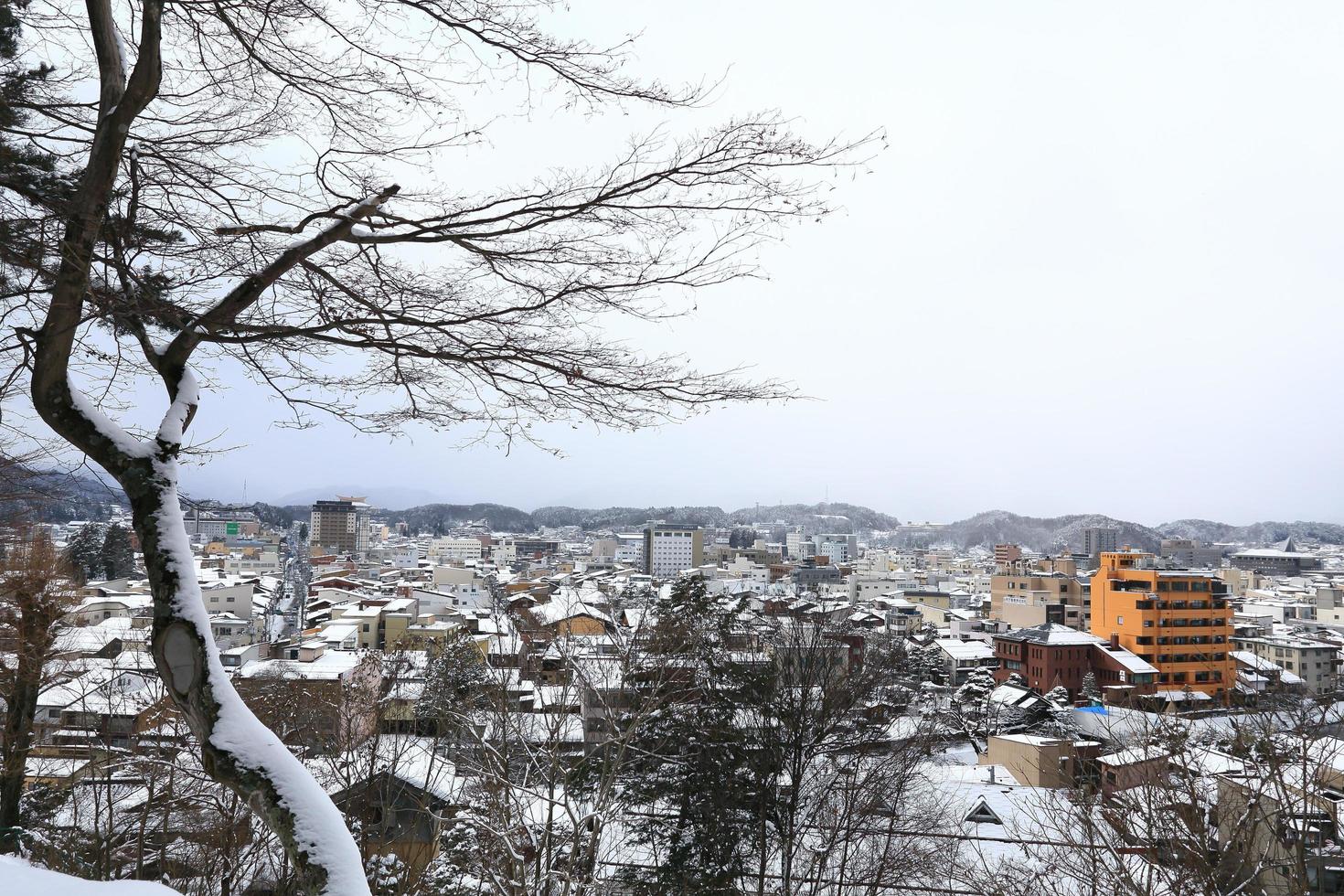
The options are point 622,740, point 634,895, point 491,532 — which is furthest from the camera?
point 491,532

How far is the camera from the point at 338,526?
79625mm

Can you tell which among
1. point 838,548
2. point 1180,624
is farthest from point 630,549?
point 1180,624

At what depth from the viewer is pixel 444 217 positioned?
251 centimetres

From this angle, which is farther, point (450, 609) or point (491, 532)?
point (491, 532)

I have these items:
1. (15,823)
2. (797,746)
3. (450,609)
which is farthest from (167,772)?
(450,609)

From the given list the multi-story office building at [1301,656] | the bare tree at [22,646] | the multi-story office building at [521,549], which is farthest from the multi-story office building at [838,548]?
the bare tree at [22,646]

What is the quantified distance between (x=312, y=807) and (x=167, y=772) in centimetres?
642

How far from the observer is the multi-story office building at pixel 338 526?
256 feet

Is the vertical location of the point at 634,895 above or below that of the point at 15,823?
below

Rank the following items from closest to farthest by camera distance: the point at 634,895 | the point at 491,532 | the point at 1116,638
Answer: the point at 634,895, the point at 1116,638, the point at 491,532

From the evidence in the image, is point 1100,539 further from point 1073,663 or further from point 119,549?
point 119,549

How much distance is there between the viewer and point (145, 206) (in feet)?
8.60

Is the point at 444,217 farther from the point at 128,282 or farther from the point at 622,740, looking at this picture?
the point at 622,740

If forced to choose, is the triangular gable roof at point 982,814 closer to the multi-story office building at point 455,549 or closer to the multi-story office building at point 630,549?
the multi-story office building at point 630,549
